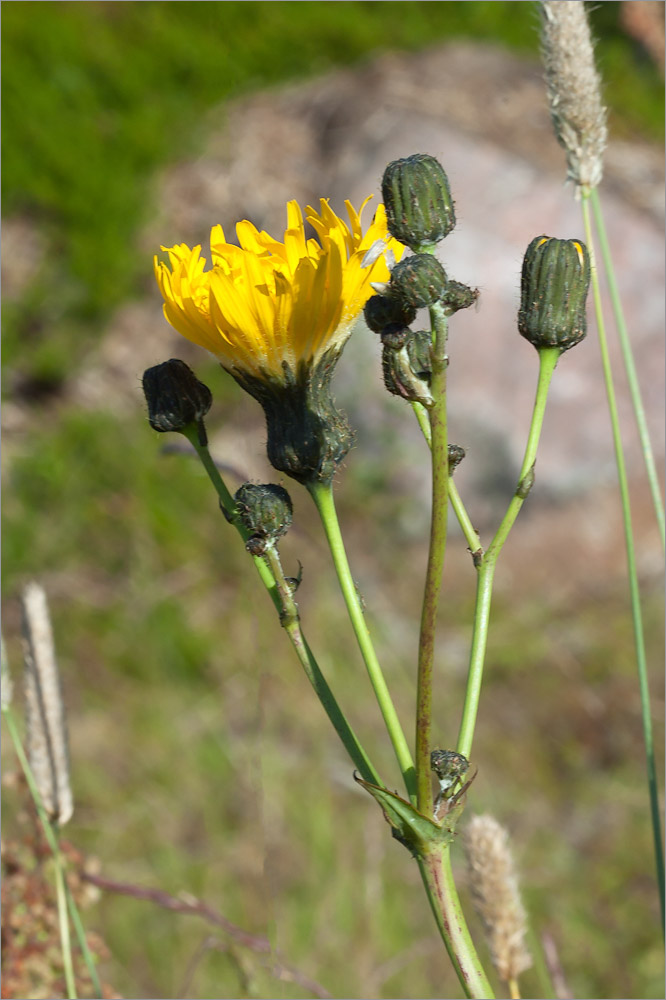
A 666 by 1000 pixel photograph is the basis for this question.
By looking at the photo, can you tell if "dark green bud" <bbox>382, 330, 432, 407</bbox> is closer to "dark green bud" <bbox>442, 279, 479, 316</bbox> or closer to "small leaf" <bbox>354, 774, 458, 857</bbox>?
"dark green bud" <bbox>442, 279, 479, 316</bbox>

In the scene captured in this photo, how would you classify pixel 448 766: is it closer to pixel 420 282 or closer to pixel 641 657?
pixel 420 282

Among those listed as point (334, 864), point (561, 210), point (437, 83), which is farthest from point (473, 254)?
point (334, 864)

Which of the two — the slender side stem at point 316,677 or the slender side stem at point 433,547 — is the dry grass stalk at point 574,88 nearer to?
the slender side stem at point 433,547

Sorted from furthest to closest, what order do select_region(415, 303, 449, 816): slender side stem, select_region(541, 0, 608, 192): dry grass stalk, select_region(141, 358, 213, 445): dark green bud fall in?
select_region(541, 0, 608, 192): dry grass stalk < select_region(141, 358, 213, 445): dark green bud < select_region(415, 303, 449, 816): slender side stem

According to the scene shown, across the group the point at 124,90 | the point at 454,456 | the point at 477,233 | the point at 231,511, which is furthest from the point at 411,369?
the point at 124,90

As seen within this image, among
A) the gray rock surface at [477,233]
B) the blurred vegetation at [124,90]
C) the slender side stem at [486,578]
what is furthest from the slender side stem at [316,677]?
the blurred vegetation at [124,90]

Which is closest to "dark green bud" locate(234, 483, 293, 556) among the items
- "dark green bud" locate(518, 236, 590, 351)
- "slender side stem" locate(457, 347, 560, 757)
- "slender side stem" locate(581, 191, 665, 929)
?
"slender side stem" locate(457, 347, 560, 757)

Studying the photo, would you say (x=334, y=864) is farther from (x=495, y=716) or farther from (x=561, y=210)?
(x=561, y=210)

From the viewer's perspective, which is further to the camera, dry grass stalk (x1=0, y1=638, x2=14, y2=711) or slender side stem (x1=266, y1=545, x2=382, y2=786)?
dry grass stalk (x1=0, y1=638, x2=14, y2=711)
